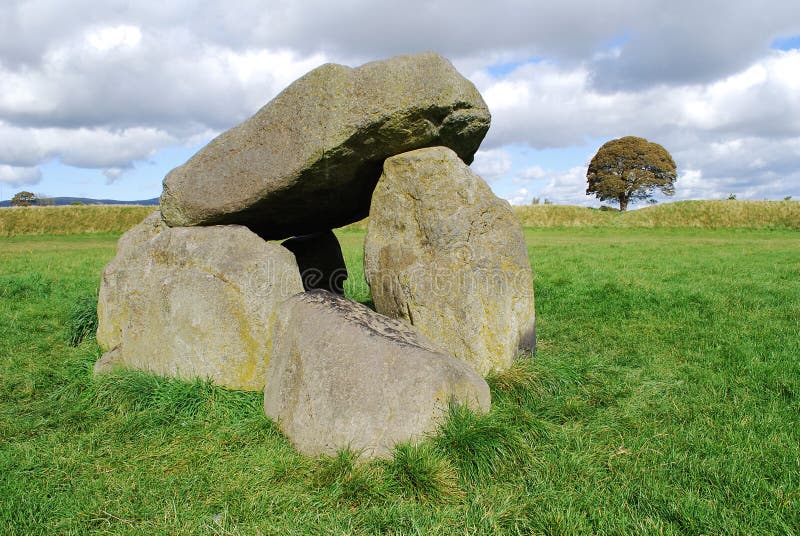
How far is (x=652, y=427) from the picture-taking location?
5031 millimetres

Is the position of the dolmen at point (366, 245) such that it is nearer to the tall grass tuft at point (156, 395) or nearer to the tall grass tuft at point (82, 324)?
the tall grass tuft at point (156, 395)

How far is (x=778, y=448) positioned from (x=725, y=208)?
3679 centimetres

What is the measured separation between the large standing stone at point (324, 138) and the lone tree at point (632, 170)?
53.4 m

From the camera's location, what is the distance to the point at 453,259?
19.3 ft

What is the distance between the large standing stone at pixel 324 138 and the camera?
571cm

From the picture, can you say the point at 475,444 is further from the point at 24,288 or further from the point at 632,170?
the point at 632,170

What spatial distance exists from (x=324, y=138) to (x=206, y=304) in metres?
2.02

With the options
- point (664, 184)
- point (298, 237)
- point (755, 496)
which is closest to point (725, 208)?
point (664, 184)

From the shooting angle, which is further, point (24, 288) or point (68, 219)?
point (68, 219)

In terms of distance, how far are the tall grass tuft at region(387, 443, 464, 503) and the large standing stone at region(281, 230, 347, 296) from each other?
4820 millimetres

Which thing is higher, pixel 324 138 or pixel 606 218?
pixel 324 138

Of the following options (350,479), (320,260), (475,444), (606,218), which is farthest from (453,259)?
(606,218)

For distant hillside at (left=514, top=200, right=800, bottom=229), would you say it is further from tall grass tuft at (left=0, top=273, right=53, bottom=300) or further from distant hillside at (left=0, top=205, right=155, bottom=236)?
tall grass tuft at (left=0, top=273, right=53, bottom=300)

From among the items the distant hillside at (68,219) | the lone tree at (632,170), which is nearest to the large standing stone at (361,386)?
the distant hillside at (68,219)
